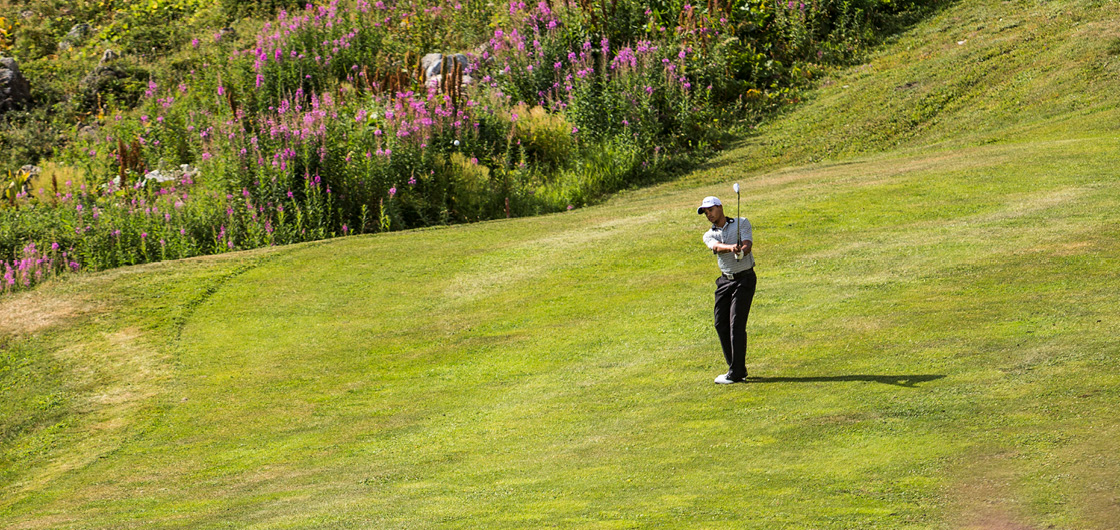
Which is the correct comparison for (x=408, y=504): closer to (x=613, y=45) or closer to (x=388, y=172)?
(x=388, y=172)

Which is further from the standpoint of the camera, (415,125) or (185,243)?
(415,125)

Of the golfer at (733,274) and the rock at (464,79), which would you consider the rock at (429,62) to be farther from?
the golfer at (733,274)

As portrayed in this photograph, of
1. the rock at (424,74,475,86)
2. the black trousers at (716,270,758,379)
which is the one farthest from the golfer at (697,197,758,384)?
the rock at (424,74,475,86)

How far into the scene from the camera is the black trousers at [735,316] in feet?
34.3

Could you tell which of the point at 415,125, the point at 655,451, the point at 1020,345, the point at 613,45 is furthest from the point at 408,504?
the point at 613,45

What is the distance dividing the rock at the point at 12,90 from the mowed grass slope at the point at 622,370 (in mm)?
13453

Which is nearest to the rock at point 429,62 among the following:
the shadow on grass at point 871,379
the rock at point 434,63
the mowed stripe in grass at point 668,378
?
the rock at point 434,63

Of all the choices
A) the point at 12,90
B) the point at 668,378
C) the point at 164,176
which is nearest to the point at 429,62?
the point at 164,176

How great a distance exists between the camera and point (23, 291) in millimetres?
17047

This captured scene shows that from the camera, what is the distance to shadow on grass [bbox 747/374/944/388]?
10.1 metres

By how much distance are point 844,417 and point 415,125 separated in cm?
1296

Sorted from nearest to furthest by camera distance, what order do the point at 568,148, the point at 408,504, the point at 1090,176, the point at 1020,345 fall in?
the point at 408,504 < the point at 1020,345 < the point at 1090,176 < the point at 568,148

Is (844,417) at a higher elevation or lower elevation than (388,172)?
lower

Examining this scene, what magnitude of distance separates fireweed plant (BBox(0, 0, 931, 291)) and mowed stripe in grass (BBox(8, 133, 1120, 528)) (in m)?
2.29
